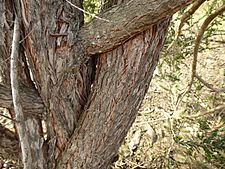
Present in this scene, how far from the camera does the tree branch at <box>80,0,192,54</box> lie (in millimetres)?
1143

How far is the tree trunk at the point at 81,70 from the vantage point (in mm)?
1239

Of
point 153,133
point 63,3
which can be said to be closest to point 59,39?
point 63,3

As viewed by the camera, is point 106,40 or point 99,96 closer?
point 106,40

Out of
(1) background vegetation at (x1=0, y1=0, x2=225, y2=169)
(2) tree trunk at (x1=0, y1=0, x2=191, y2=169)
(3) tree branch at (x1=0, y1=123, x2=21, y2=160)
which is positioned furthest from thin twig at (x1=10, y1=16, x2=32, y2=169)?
(1) background vegetation at (x1=0, y1=0, x2=225, y2=169)

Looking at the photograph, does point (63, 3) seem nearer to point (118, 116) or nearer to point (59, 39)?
point (59, 39)

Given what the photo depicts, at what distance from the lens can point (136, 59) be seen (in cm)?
131

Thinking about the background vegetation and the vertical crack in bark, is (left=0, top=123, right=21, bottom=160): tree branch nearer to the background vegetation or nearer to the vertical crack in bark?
the vertical crack in bark

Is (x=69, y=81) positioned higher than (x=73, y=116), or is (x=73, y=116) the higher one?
(x=69, y=81)

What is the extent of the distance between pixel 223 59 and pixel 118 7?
82.8 inches

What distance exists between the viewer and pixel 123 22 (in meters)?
1.21

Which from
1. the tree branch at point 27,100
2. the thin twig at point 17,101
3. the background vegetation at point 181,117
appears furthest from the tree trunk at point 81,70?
the background vegetation at point 181,117

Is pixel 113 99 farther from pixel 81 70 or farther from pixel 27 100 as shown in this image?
pixel 27 100

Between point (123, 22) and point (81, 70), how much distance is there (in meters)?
0.26

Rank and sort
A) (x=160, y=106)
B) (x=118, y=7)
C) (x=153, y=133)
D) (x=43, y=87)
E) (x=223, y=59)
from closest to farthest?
(x=118, y=7) < (x=43, y=87) < (x=153, y=133) < (x=160, y=106) < (x=223, y=59)
